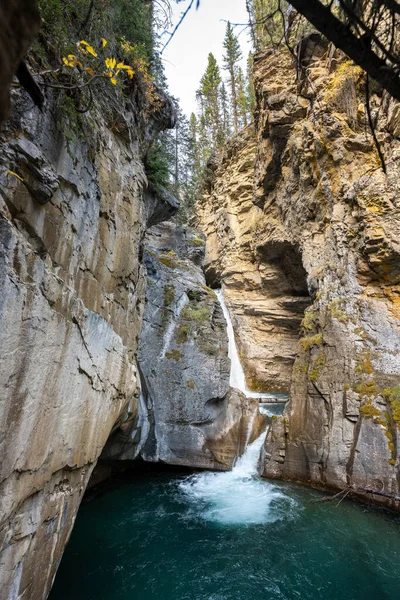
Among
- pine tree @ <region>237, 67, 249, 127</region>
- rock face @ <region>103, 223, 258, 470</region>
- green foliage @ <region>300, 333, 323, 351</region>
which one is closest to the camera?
rock face @ <region>103, 223, 258, 470</region>

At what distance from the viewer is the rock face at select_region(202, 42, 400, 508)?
30.8 feet

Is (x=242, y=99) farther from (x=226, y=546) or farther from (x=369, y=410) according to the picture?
(x=226, y=546)

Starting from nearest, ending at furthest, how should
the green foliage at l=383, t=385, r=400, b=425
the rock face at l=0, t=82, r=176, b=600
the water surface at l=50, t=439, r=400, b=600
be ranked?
the rock face at l=0, t=82, r=176, b=600, the water surface at l=50, t=439, r=400, b=600, the green foliage at l=383, t=385, r=400, b=425

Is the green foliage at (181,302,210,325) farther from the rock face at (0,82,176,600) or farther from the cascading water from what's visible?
the rock face at (0,82,176,600)

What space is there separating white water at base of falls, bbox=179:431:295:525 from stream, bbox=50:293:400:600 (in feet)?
0.10

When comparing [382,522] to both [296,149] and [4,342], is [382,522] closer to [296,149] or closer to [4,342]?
Result: [4,342]

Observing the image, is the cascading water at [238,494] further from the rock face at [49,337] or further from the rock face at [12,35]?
the rock face at [12,35]

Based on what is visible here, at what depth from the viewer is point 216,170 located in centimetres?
2670

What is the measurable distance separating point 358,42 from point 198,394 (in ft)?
34.6

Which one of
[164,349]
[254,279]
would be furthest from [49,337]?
[254,279]

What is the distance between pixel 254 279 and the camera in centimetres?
2048

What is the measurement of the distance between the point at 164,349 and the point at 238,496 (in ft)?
17.2

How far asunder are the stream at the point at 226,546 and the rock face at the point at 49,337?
2.88m

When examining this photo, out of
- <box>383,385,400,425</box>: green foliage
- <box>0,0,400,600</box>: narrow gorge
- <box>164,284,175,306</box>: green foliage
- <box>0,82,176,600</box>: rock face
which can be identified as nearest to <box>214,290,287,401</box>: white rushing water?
<box>0,0,400,600</box>: narrow gorge
